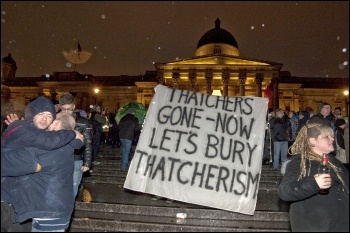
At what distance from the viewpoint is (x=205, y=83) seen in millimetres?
45031

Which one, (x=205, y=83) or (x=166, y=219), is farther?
(x=205, y=83)

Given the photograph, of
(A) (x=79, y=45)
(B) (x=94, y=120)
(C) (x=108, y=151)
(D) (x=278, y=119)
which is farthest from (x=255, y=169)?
(A) (x=79, y=45)

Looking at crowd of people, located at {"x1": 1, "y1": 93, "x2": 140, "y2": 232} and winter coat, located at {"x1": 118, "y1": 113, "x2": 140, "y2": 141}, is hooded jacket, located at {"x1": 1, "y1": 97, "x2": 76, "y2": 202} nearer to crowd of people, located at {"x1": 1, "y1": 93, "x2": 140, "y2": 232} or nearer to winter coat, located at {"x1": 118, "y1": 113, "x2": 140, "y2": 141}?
crowd of people, located at {"x1": 1, "y1": 93, "x2": 140, "y2": 232}

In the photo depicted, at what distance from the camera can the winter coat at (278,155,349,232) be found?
2.38 meters

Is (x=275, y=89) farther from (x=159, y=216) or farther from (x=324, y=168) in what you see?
(x=324, y=168)

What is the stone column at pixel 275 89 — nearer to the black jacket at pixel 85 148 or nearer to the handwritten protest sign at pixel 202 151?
the handwritten protest sign at pixel 202 151

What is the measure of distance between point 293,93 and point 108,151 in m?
39.1

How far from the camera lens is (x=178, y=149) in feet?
15.2

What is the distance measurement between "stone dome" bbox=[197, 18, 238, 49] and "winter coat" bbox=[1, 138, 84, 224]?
175 ft

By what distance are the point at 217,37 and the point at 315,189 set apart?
54.4m

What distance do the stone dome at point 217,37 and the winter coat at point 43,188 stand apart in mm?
53195

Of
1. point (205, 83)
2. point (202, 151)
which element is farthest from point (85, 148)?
point (205, 83)

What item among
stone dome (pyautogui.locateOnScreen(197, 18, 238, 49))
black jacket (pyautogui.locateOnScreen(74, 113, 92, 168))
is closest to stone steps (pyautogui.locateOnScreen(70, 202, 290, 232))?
black jacket (pyautogui.locateOnScreen(74, 113, 92, 168))

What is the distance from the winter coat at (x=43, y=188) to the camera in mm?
2875
